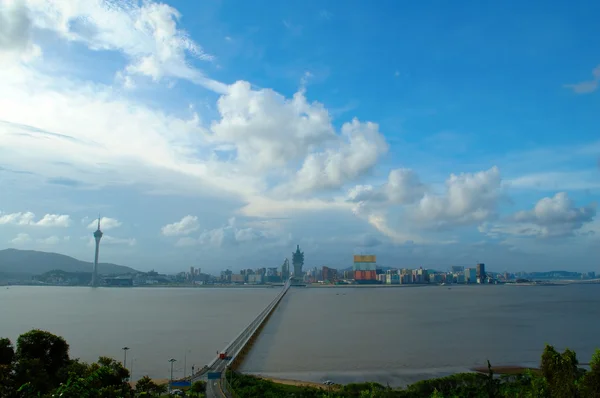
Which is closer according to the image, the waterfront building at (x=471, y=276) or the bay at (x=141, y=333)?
the bay at (x=141, y=333)

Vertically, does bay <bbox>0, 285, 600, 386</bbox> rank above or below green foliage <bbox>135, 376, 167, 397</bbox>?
below

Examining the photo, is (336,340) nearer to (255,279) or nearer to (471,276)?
(471,276)

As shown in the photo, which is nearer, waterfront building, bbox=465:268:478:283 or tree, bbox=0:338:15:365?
tree, bbox=0:338:15:365

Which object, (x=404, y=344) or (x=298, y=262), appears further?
(x=298, y=262)

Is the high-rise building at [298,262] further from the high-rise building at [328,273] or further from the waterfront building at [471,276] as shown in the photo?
the waterfront building at [471,276]

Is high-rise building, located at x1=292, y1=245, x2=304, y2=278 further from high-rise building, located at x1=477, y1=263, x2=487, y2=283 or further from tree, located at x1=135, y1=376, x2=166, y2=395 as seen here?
tree, located at x1=135, y1=376, x2=166, y2=395

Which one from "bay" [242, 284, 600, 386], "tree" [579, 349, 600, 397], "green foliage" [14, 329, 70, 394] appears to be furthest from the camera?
"bay" [242, 284, 600, 386]

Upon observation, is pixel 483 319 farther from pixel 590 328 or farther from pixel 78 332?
pixel 78 332

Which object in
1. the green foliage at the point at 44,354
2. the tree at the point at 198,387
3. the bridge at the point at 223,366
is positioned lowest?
the bridge at the point at 223,366

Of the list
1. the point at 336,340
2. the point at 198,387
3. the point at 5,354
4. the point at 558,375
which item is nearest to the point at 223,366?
the point at 198,387

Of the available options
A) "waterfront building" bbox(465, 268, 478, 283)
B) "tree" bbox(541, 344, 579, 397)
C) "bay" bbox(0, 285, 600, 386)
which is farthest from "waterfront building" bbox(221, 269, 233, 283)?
"tree" bbox(541, 344, 579, 397)

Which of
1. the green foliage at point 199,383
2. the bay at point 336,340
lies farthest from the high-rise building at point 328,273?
the green foliage at point 199,383
